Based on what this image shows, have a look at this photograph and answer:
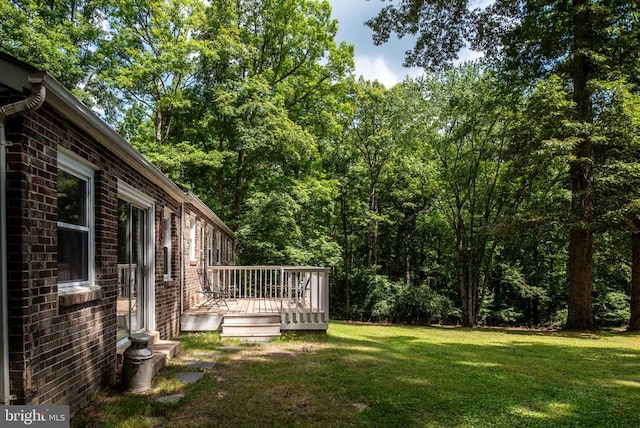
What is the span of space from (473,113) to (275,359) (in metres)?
14.6

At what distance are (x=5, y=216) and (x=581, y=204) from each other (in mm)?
12953

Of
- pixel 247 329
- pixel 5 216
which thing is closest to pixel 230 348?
pixel 247 329

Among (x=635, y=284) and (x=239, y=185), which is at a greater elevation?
(x=239, y=185)

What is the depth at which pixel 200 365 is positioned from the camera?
239 inches

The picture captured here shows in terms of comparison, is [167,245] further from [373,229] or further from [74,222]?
[373,229]

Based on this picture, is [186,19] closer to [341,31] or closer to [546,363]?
[341,31]

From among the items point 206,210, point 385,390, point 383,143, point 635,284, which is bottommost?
point 385,390

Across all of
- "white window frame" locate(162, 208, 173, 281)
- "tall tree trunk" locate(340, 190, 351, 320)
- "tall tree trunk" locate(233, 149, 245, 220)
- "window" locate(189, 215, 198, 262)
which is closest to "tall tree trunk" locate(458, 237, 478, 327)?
"tall tree trunk" locate(340, 190, 351, 320)

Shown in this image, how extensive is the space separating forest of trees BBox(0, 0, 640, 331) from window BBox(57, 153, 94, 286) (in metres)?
9.79

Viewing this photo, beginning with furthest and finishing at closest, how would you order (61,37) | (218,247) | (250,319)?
(61,37)
(218,247)
(250,319)

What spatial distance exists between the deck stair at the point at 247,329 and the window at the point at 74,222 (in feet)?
14.7

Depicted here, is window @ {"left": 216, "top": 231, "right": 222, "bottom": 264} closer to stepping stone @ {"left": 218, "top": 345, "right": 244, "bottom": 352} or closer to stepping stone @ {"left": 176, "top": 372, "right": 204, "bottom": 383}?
stepping stone @ {"left": 218, "top": 345, "right": 244, "bottom": 352}

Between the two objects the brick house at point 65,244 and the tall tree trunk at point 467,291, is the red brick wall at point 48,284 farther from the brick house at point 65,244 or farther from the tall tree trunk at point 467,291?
the tall tree trunk at point 467,291

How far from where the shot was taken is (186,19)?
1689 centimetres
